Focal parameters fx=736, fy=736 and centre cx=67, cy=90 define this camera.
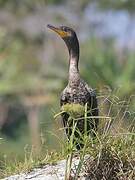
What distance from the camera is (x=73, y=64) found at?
770cm

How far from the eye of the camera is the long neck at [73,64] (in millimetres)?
7329

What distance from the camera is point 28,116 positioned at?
35594mm

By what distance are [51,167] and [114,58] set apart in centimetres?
1920

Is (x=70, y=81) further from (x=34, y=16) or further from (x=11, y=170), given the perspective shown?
(x=34, y=16)

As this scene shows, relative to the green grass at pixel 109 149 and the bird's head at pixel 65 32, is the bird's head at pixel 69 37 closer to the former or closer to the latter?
the bird's head at pixel 65 32

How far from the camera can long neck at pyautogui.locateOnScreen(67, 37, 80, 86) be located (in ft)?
24.0

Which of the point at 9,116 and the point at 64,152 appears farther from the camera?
the point at 9,116

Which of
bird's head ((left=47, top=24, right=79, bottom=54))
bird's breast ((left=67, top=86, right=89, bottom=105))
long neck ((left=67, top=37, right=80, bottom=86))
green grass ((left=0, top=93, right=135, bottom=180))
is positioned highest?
bird's head ((left=47, top=24, right=79, bottom=54))

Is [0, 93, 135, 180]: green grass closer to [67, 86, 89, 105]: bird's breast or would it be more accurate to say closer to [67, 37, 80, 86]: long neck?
[67, 86, 89, 105]: bird's breast

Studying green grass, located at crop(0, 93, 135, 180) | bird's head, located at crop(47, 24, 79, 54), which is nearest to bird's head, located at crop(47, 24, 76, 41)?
bird's head, located at crop(47, 24, 79, 54)

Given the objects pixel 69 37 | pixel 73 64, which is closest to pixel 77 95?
pixel 73 64

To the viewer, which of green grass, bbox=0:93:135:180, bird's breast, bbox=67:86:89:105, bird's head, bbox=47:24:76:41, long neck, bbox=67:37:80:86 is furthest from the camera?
bird's head, bbox=47:24:76:41

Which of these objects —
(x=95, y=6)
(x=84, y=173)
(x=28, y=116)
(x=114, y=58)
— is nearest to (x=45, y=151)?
(x=84, y=173)

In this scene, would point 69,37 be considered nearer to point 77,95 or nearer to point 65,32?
point 65,32
